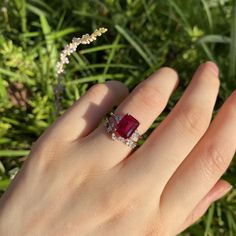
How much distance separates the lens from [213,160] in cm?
146

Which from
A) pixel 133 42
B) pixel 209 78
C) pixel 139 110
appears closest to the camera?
pixel 139 110

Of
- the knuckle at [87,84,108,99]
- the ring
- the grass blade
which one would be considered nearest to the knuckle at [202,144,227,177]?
the ring

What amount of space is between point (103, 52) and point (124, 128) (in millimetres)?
966

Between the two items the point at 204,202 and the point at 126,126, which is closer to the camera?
the point at 126,126

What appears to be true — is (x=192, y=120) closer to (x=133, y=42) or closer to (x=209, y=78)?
(x=209, y=78)

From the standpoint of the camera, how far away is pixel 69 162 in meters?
1.41

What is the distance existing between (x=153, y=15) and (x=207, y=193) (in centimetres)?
103

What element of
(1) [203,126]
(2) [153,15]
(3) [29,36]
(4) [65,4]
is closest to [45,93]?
(3) [29,36]

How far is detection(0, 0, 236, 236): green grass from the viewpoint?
1926mm

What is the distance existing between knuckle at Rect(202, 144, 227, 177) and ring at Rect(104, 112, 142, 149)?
219 millimetres

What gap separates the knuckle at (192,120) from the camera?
1462 millimetres

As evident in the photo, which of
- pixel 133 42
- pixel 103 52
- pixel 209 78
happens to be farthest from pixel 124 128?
pixel 103 52

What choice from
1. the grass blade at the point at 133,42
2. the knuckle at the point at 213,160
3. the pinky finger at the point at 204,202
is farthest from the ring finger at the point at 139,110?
the grass blade at the point at 133,42

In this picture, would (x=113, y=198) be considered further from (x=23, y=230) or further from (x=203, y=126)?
(x=203, y=126)
